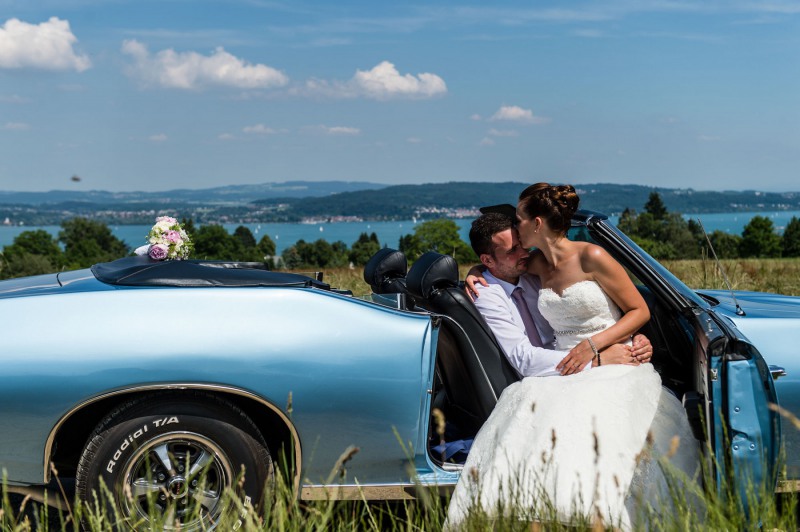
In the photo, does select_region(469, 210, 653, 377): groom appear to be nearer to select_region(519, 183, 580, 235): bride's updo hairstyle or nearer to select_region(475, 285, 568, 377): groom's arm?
select_region(475, 285, 568, 377): groom's arm

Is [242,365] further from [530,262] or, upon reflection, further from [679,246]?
[679,246]

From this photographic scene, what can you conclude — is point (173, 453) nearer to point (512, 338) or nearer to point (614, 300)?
point (512, 338)

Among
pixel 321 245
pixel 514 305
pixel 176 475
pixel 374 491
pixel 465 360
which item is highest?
pixel 514 305

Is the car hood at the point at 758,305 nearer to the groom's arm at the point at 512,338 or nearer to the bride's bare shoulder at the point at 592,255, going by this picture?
the bride's bare shoulder at the point at 592,255

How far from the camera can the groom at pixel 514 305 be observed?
13.6 feet

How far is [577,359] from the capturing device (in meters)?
4.13

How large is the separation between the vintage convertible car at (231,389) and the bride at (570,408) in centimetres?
24

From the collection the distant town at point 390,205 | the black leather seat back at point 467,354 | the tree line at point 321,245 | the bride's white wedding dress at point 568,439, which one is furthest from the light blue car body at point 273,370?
the distant town at point 390,205

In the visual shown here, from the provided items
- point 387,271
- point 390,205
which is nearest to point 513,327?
point 387,271

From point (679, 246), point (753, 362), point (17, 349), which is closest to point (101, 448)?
point (17, 349)

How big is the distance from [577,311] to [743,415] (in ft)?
3.44

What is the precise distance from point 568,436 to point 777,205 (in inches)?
4793

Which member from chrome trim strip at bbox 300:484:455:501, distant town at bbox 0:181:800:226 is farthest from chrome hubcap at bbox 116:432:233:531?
distant town at bbox 0:181:800:226

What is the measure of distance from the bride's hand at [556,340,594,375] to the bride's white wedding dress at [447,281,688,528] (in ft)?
0.29
